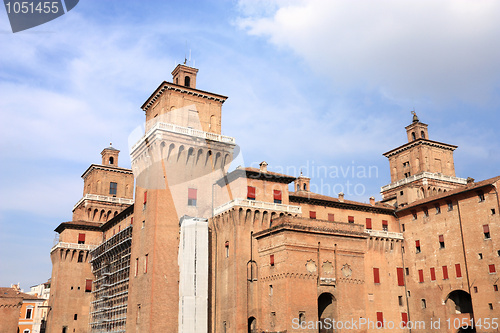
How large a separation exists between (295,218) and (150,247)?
13986mm

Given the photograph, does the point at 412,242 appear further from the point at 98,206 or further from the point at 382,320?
the point at 98,206

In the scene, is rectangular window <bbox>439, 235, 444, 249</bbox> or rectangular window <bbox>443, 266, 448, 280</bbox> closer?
rectangular window <bbox>443, 266, 448, 280</bbox>

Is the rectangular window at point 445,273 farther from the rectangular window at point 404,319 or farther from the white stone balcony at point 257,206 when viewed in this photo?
the white stone balcony at point 257,206

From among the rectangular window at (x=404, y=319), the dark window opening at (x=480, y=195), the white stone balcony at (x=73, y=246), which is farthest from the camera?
the white stone balcony at (x=73, y=246)

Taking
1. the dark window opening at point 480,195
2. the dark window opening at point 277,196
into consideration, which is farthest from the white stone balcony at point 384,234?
the dark window opening at point 277,196

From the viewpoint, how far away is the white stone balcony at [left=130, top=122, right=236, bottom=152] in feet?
152

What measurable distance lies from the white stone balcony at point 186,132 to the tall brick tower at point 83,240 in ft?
68.2

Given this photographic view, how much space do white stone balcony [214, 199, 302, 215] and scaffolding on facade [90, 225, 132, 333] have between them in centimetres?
1225

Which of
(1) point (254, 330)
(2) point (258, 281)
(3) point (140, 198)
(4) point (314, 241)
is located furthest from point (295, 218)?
(3) point (140, 198)

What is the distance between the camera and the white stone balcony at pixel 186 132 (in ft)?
152

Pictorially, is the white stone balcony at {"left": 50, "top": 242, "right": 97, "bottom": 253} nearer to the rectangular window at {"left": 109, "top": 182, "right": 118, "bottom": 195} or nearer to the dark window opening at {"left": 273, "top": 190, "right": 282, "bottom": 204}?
the rectangular window at {"left": 109, "top": 182, "right": 118, "bottom": 195}

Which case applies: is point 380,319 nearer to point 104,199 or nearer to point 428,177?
point 428,177

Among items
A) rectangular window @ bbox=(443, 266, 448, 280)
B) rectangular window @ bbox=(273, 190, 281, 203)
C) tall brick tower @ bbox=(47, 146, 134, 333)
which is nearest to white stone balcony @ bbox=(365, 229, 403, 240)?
rectangular window @ bbox=(443, 266, 448, 280)

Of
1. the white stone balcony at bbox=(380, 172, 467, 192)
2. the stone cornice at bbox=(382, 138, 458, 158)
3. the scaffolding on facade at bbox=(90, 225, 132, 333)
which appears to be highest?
the stone cornice at bbox=(382, 138, 458, 158)
